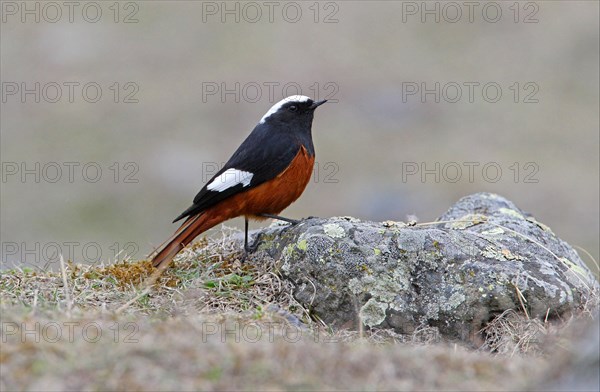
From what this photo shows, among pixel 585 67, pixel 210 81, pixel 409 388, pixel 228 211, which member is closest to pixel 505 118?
pixel 585 67

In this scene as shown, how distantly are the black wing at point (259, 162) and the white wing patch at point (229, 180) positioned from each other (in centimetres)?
3

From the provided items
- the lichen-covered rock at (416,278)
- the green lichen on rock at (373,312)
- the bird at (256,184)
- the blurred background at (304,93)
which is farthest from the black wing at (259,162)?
the blurred background at (304,93)

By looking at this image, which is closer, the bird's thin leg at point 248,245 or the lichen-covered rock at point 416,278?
the lichen-covered rock at point 416,278

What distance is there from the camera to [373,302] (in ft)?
21.3

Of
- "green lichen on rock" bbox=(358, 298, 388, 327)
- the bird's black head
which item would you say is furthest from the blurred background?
"green lichen on rock" bbox=(358, 298, 388, 327)

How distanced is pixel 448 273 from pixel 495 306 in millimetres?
432

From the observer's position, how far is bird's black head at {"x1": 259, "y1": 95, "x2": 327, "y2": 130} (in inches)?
322

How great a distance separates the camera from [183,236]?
7.33m

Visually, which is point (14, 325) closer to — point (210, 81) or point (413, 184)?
point (413, 184)

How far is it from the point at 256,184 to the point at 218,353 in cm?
343

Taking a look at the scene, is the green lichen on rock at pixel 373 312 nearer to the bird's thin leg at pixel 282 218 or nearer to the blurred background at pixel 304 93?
the bird's thin leg at pixel 282 218

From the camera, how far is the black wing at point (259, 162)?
7449 mm

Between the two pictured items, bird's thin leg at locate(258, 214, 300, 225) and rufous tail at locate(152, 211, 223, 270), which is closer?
rufous tail at locate(152, 211, 223, 270)

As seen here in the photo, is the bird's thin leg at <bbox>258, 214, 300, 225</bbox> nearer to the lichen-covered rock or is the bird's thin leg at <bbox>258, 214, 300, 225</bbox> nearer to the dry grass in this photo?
the lichen-covered rock
